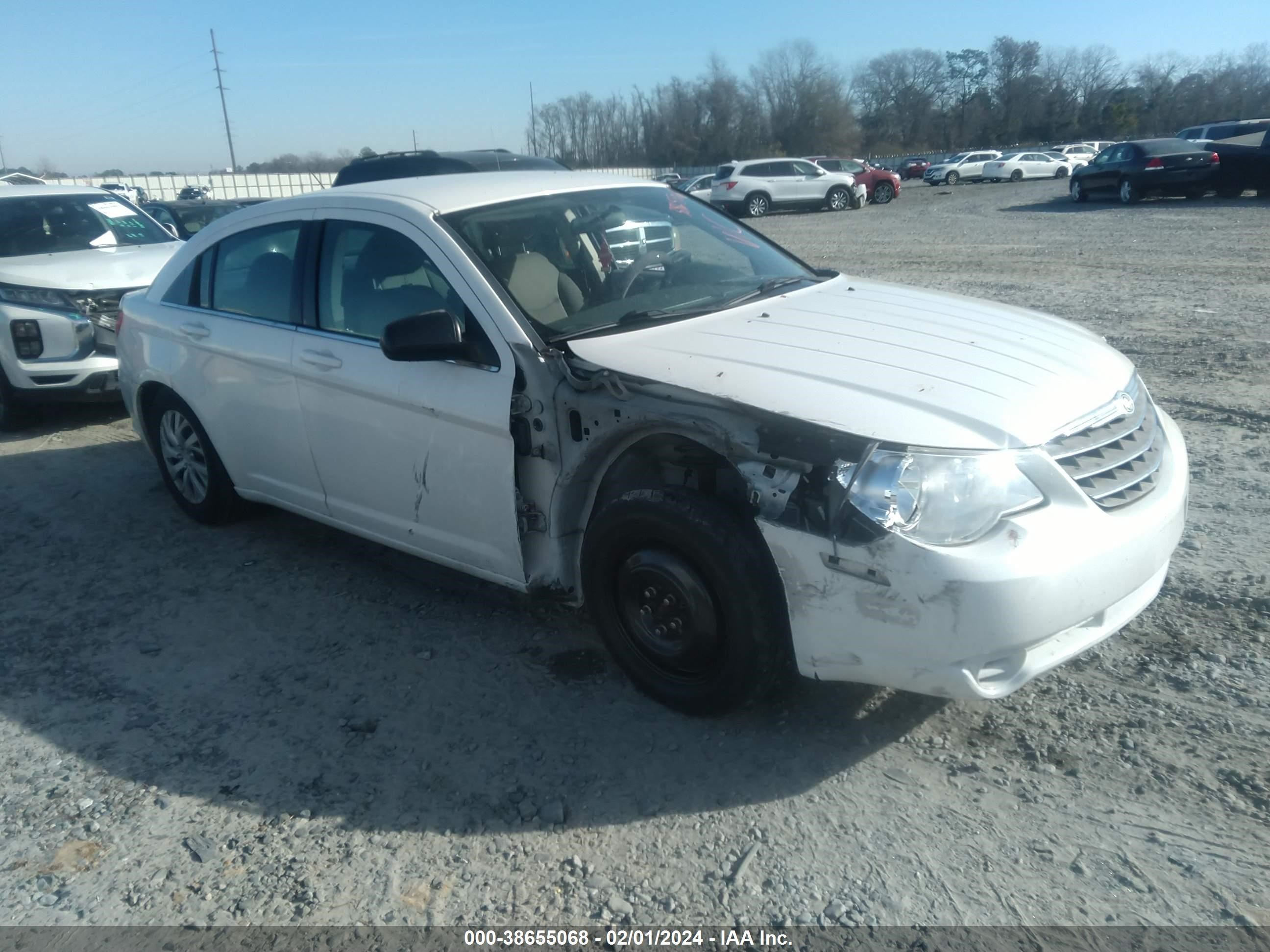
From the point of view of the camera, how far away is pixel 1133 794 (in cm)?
287

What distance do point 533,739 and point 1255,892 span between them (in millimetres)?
2073

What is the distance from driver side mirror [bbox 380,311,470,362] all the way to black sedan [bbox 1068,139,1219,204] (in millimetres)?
22973

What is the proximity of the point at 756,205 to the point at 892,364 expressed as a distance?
28769 mm

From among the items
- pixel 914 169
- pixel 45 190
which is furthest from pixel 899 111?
pixel 45 190

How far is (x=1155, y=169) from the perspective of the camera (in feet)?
72.5

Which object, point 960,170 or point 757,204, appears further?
point 960,170

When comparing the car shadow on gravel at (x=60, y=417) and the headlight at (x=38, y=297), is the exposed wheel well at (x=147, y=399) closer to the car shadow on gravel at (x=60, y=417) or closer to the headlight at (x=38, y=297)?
the headlight at (x=38, y=297)

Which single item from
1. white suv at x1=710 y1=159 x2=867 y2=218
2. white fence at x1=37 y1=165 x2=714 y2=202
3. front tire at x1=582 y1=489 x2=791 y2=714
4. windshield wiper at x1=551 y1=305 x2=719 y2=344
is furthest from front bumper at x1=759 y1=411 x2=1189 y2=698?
white fence at x1=37 y1=165 x2=714 y2=202

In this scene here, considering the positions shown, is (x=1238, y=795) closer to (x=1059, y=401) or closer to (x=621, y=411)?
(x=1059, y=401)

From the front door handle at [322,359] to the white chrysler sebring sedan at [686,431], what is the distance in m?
0.02

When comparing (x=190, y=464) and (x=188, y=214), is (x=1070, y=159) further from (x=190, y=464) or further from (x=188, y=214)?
(x=190, y=464)

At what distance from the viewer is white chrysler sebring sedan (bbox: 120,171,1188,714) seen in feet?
9.01

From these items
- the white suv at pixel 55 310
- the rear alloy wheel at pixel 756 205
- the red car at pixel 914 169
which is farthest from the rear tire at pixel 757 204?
the white suv at pixel 55 310

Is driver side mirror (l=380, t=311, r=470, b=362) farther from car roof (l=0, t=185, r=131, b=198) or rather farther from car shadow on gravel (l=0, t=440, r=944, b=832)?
car roof (l=0, t=185, r=131, b=198)
